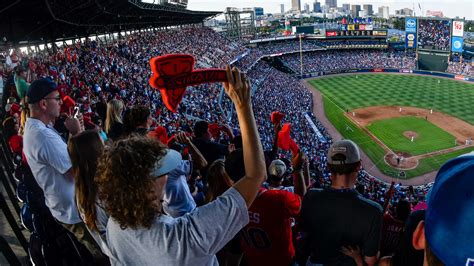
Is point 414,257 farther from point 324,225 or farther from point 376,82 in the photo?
point 376,82

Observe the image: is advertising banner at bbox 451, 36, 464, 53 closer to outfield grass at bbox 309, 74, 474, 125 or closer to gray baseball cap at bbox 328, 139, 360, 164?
outfield grass at bbox 309, 74, 474, 125

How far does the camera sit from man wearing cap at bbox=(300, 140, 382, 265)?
9.10 feet

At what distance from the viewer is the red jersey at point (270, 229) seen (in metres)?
3.20

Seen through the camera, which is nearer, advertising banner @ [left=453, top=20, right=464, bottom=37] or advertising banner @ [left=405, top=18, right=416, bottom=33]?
advertising banner @ [left=453, top=20, right=464, bottom=37]

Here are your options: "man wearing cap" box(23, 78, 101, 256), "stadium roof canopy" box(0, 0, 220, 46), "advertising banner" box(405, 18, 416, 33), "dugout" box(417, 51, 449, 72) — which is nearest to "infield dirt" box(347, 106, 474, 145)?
"stadium roof canopy" box(0, 0, 220, 46)

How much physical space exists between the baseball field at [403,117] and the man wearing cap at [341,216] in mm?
22923

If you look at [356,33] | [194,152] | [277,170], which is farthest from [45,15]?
[356,33]

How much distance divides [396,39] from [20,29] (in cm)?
6480

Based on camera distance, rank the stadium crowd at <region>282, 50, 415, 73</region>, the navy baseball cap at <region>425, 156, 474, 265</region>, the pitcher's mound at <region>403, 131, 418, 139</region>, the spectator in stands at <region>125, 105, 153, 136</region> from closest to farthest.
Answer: the navy baseball cap at <region>425, 156, 474, 265</region>, the spectator in stands at <region>125, 105, 153, 136</region>, the pitcher's mound at <region>403, 131, 418, 139</region>, the stadium crowd at <region>282, 50, 415, 73</region>

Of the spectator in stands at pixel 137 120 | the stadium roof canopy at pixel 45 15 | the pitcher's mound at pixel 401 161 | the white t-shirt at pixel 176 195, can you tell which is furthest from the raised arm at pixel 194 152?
the pitcher's mound at pixel 401 161

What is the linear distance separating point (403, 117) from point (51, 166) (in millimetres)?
36206

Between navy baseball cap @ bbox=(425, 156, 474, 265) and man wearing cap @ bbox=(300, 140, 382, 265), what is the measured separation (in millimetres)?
1750

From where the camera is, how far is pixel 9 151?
23.4 feet

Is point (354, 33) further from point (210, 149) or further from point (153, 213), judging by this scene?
point (153, 213)
